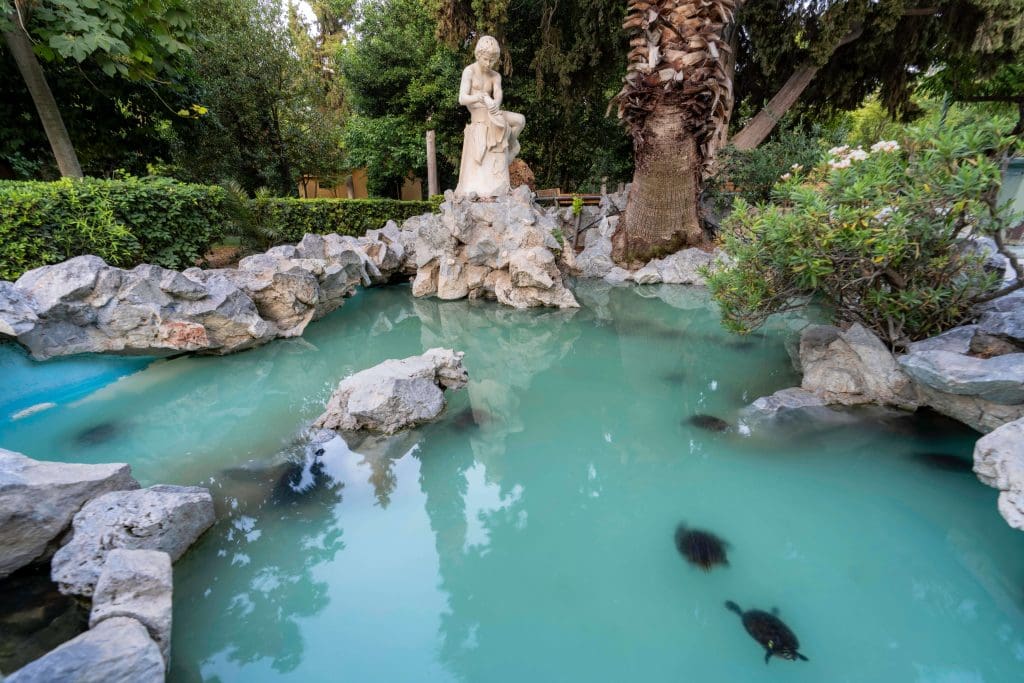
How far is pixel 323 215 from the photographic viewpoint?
10.4 metres

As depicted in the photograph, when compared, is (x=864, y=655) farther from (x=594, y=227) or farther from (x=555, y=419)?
(x=594, y=227)

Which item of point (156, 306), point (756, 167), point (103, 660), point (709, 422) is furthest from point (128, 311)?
point (756, 167)

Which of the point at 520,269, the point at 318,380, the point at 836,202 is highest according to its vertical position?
the point at 836,202

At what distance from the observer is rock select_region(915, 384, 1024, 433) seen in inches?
128

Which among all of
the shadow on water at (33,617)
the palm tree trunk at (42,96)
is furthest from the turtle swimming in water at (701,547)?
the palm tree trunk at (42,96)

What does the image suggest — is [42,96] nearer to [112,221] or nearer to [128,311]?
[112,221]

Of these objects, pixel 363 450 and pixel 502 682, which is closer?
pixel 502 682

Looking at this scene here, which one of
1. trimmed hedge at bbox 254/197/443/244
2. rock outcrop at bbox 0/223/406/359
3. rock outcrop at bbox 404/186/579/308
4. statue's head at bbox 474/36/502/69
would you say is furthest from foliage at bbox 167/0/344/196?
rock outcrop at bbox 0/223/406/359

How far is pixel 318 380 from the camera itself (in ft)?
16.9

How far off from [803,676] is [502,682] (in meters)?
1.25

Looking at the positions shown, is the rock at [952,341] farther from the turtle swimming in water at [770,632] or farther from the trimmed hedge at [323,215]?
the trimmed hedge at [323,215]

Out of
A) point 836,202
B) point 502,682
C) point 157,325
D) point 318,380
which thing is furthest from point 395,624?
point 157,325

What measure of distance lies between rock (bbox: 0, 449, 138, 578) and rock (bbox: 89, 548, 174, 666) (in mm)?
737

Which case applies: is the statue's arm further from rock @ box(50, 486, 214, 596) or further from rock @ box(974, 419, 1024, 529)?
rock @ box(974, 419, 1024, 529)
